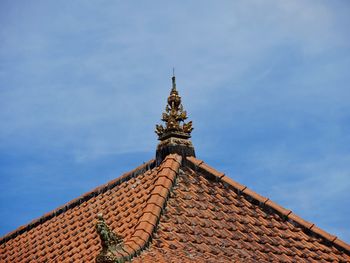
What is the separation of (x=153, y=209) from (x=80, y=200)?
4.99m

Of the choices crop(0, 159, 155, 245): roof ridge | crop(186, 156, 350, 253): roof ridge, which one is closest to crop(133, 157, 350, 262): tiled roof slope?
crop(186, 156, 350, 253): roof ridge

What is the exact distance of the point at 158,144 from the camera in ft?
58.2

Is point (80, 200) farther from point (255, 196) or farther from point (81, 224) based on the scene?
point (255, 196)

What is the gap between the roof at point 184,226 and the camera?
14.3 m

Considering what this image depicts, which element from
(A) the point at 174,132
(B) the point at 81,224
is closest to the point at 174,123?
(A) the point at 174,132

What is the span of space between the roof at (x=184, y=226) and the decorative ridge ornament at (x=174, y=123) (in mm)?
594

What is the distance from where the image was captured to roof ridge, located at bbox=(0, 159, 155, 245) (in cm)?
1818

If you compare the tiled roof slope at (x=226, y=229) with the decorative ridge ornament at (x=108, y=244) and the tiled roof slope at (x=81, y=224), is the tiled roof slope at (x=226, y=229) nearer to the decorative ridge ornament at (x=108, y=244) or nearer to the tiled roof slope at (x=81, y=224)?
the decorative ridge ornament at (x=108, y=244)

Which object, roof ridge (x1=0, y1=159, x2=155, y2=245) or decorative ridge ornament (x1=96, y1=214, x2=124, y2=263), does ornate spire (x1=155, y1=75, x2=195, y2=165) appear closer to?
roof ridge (x1=0, y1=159, x2=155, y2=245)

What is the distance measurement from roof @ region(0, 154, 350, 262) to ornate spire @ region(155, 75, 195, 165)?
0.22 metres

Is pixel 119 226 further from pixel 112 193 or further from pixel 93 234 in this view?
pixel 112 193

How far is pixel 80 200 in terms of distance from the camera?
63.7ft

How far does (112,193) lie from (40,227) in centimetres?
245

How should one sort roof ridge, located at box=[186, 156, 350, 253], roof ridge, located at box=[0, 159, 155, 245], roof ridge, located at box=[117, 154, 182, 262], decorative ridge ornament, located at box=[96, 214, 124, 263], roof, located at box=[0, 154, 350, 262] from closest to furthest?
decorative ridge ornament, located at box=[96, 214, 124, 263] < roof ridge, located at box=[117, 154, 182, 262] < roof, located at box=[0, 154, 350, 262] < roof ridge, located at box=[186, 156, 350, 253] < roof ridge, located at box=[0, 159, 155, 245]
